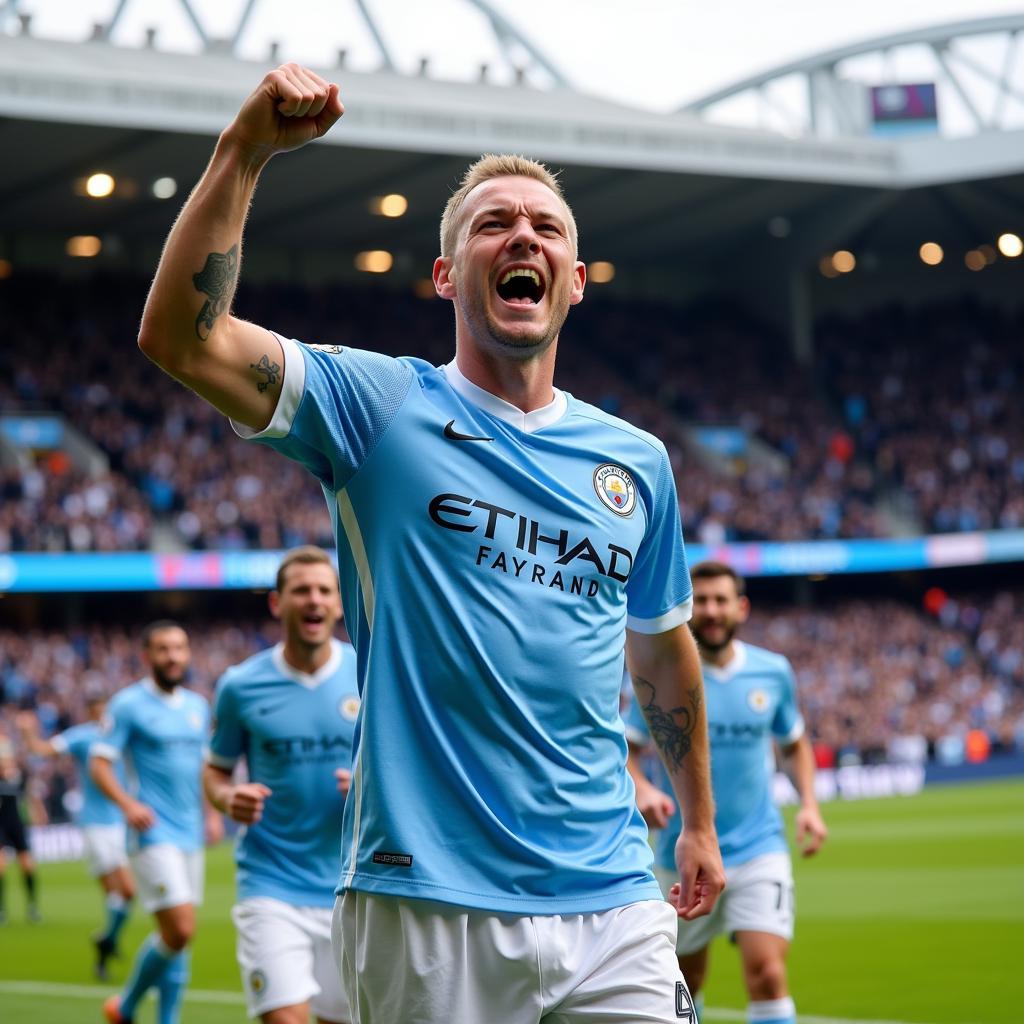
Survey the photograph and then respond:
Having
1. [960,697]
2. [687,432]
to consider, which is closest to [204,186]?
[960,697]

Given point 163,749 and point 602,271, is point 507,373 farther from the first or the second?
point 602,271

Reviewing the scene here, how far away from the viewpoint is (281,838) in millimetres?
6781

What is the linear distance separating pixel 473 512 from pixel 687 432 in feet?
128

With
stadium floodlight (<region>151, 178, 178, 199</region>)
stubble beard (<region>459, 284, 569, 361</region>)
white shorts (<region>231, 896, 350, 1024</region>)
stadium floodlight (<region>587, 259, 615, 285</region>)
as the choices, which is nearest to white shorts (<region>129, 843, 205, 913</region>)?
white shorts (<region>231, 896, 350, 1024</region>)

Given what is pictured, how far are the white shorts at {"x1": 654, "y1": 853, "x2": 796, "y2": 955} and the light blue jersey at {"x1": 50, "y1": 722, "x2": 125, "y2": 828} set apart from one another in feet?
23.0

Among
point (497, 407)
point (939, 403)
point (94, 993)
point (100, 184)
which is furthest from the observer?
point (939, 403)

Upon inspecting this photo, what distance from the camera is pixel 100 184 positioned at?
35.0m

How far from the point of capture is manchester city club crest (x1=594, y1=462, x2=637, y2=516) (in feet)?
11.8

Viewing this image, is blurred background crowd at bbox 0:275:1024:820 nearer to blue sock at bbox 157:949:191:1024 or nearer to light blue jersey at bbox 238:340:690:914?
blue sock at bbox 157:949:191:1024

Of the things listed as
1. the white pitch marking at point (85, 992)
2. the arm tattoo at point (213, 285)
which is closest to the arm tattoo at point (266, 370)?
the arm tattoo at point (213, 285)

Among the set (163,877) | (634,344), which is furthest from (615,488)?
(634,344)

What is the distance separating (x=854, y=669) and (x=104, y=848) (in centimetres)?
2583

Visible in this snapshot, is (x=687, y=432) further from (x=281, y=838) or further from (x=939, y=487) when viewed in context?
(x=281, y=838)

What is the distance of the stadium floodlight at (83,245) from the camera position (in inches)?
1545
